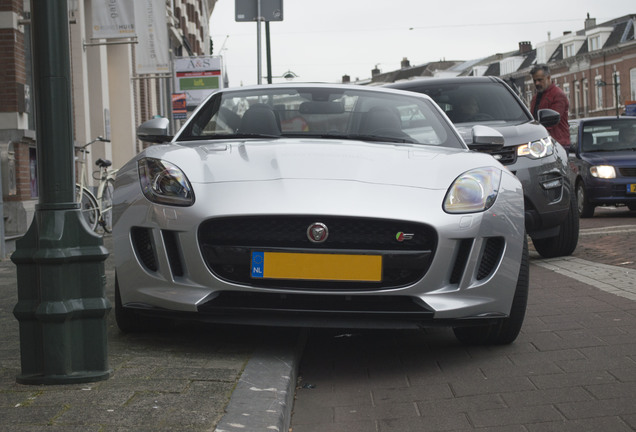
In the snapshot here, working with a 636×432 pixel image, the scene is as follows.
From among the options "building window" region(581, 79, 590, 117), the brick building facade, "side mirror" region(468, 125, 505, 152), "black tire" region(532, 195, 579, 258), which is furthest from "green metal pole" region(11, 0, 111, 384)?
"building window" region(581, 79, 590, 117)

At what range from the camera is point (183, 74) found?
22922mm

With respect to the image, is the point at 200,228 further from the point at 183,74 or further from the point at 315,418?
the point at 183,74

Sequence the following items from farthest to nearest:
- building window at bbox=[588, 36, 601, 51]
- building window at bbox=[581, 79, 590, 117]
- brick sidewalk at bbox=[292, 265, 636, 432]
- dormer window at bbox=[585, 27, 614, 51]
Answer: building window at bbox=[581, 79, 590, 117] < building window at bbox=[588, 36, 601, 51] < dormer window at bbox=[585, 27, 614, 51] < brick sidewalk at bbox=[292, 265, 636, 432]

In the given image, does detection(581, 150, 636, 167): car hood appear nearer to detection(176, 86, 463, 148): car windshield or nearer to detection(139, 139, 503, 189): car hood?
detection(176, 86, 463, 148): car windshield

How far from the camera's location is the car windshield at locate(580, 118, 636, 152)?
15672 mm

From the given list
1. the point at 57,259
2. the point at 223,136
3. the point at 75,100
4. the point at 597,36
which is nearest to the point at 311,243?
the point at 57,259

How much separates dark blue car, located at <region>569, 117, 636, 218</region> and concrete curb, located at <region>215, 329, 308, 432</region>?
444 inches

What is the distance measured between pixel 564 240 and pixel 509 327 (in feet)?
13.1

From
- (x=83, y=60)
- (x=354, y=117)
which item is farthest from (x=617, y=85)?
(x=354, y=117)

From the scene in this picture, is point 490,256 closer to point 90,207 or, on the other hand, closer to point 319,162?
point 319,162

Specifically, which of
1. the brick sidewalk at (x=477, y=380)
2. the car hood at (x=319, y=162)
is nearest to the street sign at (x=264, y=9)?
the brick sidewalk at (x=477, y=380)

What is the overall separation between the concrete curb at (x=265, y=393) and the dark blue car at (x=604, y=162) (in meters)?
11.3

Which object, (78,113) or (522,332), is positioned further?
(78,113)

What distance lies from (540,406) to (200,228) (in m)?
1.55
